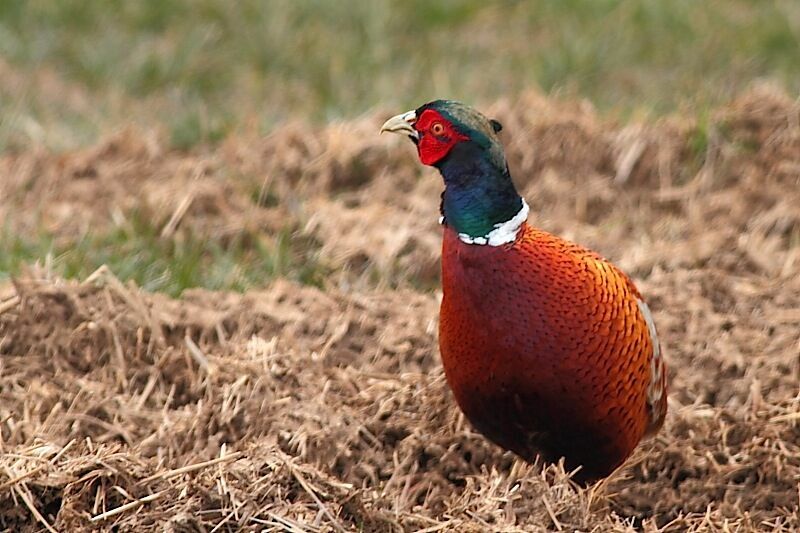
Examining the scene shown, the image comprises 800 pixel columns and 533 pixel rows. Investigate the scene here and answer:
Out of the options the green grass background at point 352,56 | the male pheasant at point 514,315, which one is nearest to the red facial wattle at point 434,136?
the male pheasant at point 514,315

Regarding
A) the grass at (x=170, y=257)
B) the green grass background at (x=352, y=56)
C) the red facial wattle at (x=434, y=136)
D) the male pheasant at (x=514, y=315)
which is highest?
the red facial wattle at (x=434, y=136)

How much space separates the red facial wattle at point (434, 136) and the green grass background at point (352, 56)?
2740 millimetres

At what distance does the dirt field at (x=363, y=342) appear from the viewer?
2859 millimetres

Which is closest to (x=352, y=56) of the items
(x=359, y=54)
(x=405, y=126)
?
(x=359, y=54)

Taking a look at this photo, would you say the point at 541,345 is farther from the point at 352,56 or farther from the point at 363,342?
the point at 352,56

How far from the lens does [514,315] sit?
3.07 m

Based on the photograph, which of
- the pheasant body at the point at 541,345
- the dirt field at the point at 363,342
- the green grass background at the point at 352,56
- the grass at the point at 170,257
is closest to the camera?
the dirt field at the point at 363,342

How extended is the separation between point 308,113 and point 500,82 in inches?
38.2

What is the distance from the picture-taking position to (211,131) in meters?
5.64

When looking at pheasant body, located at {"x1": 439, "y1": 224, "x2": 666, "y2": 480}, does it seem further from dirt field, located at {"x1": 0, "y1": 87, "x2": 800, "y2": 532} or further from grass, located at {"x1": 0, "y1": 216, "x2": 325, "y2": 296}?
grass, located at {"x1": 0, "y1": 216, "x2": 325, "y2": 296}

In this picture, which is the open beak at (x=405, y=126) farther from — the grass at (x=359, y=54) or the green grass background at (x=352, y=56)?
the grass at (x=359, y=54)

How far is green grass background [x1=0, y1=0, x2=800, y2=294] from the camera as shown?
6.34 m

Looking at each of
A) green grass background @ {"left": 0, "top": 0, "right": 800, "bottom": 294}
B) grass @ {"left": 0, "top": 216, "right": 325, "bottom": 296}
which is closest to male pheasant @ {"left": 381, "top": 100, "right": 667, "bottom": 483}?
grass @ {"left": 0, "top": 216, "right": 325, "bottom": 296}

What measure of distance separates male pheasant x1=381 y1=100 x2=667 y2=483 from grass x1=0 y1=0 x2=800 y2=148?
117 inches
